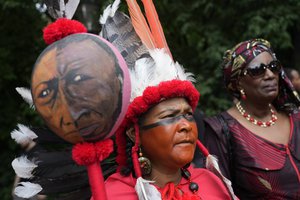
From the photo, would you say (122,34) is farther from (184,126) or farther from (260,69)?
(260,69)

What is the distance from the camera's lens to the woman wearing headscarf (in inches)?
119

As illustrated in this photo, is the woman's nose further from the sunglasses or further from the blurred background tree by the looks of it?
the blurred background tree

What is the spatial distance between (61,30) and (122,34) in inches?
23.5

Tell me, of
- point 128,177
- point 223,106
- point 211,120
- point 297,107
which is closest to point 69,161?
point 128,177

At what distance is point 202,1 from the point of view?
600 cm

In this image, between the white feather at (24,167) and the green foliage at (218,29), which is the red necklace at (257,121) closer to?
the white feather at (24,167)

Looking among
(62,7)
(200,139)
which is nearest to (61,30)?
(62,7)

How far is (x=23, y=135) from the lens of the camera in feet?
7.84

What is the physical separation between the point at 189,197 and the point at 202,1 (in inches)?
162

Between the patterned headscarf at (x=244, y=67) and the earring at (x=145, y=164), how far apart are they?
1.26 meters

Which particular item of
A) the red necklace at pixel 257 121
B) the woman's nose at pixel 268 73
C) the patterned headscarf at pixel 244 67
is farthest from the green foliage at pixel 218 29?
the woman's nose at pixel 268 73

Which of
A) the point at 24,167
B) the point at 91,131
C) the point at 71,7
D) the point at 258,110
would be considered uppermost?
the point at 71,7

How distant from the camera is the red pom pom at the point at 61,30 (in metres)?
1.96

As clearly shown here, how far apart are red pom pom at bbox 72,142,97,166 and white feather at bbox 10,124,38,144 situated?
586 millimetres
